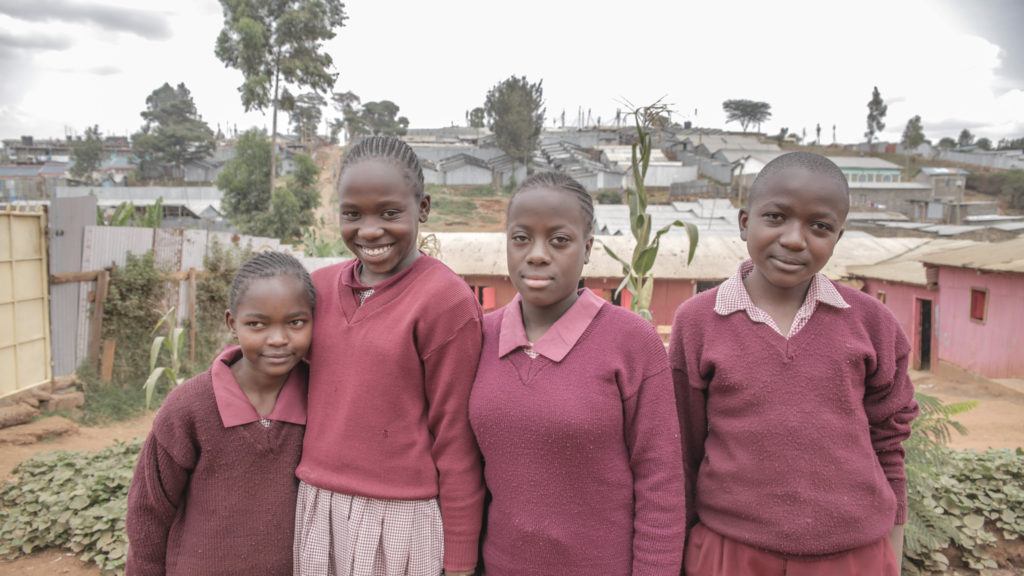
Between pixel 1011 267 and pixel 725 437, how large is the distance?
972cm

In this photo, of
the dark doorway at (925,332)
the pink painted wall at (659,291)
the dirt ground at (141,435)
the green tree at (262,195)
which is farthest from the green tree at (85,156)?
the dark doorway at (925,332)


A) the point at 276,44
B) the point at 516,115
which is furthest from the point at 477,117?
the point at 276,44

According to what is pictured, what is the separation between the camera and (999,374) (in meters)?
9.62

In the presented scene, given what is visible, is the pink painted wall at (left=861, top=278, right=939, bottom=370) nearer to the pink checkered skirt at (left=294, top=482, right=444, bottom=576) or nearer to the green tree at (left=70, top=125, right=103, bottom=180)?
the pink checkered skirt at (left=294, top=482, right=444, bottom=576)

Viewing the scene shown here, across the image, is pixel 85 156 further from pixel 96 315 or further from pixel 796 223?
pixel 796 223

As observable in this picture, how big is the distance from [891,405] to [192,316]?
788 centimetres

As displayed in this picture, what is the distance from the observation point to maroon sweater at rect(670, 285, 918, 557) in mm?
1436

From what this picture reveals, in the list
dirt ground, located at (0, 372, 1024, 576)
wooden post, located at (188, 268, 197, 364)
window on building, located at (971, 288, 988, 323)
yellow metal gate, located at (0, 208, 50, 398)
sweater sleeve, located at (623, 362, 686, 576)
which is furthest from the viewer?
window on building, located at (971, 288, 988, 323)

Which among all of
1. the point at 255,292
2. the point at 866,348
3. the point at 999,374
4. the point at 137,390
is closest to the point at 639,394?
the point at 866,348

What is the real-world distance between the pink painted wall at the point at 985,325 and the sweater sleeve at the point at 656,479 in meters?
9.95

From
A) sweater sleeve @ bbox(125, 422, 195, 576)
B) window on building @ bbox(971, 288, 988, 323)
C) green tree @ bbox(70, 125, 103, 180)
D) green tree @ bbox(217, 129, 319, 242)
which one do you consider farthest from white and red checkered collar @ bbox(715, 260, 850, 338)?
green tree @ bbox(70, 125, 103, 180)

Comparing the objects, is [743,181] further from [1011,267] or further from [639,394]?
[639,394]

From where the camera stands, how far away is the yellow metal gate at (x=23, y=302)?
548cm

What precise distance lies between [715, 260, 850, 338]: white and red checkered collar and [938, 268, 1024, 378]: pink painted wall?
31.6 ft
